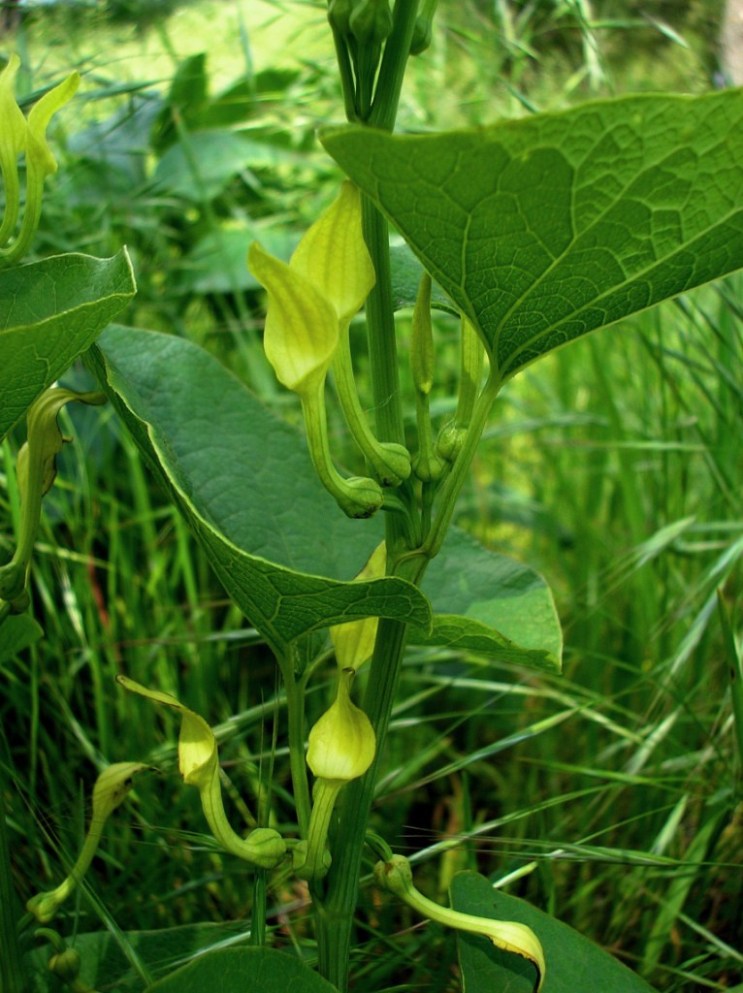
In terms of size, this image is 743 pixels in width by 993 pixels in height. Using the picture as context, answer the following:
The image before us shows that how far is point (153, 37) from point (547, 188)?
5.63 feet

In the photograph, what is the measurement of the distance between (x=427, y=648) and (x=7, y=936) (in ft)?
1.32

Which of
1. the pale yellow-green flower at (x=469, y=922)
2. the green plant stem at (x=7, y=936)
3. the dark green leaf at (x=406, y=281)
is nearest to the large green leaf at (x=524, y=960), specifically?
the pale yellow-green flower at (x=469, y=922)

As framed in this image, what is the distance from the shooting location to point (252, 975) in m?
0.56

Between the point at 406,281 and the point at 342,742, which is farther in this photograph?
the point at 406,281

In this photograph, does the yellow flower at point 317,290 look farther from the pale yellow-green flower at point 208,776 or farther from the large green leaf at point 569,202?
the pale yellow-green flower at point 208,776

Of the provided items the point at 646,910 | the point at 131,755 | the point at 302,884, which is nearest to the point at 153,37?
the point at 131,755

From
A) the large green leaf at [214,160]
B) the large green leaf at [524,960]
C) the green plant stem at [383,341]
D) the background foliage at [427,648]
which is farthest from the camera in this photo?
the large green leaf at [214,160]

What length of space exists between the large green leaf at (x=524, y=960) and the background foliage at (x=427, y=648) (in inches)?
2.9

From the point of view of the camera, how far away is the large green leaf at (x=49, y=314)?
0.52 meters

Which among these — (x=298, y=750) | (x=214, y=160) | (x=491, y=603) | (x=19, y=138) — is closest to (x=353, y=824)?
(x=298, y=750)

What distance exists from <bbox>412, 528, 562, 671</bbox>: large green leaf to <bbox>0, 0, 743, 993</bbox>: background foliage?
150 millimetres

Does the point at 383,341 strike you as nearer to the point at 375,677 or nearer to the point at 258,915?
the point at 375,677

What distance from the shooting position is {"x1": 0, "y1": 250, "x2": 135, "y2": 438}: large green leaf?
52 centimetres

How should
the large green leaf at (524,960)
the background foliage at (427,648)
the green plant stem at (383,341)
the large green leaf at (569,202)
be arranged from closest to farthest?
the large green leaf at (569,202) → the green plant stem at (383,341) → the large green leaf at (524,960) → the background foliage at (427,648)
